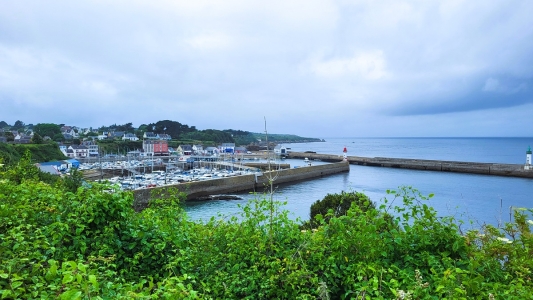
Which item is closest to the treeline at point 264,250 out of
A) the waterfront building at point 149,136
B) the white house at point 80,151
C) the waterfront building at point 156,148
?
the waterfront building at point 156,148

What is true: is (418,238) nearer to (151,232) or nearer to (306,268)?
(306,268)

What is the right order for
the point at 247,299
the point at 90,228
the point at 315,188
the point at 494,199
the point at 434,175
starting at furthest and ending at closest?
Result: the point at 434,175 → the point at 315,188 → the point at 494,199 → the point at 90,228 → the point at 247,299

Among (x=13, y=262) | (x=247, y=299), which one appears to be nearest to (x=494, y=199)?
(x=247, y=299)

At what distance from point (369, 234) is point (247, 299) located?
1200mm

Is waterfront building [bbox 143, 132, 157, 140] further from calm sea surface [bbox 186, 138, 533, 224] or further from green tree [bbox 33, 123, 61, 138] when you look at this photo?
calm sea surface [bbox 186, 138, 533, 224]

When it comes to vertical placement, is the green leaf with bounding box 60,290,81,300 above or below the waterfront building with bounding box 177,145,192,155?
above

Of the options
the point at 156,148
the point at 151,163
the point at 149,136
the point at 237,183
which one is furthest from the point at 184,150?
the point at 237,183

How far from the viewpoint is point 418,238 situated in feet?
9.31

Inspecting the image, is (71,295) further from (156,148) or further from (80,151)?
(80,151)

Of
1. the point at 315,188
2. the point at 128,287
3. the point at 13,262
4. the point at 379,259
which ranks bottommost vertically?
the point at 315,188

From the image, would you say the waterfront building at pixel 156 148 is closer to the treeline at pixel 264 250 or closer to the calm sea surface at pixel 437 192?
the calm sea surface at pixel 437 192

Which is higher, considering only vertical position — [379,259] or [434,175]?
[379,259]

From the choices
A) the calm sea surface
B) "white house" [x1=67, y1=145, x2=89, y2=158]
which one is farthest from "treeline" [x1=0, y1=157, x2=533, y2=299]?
"white house" [x1=67, y1=145, x2=89, y2=158]

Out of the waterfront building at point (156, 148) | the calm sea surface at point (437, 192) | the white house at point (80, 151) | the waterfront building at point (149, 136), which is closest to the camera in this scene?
the calm sea surface at point (437, 192)
